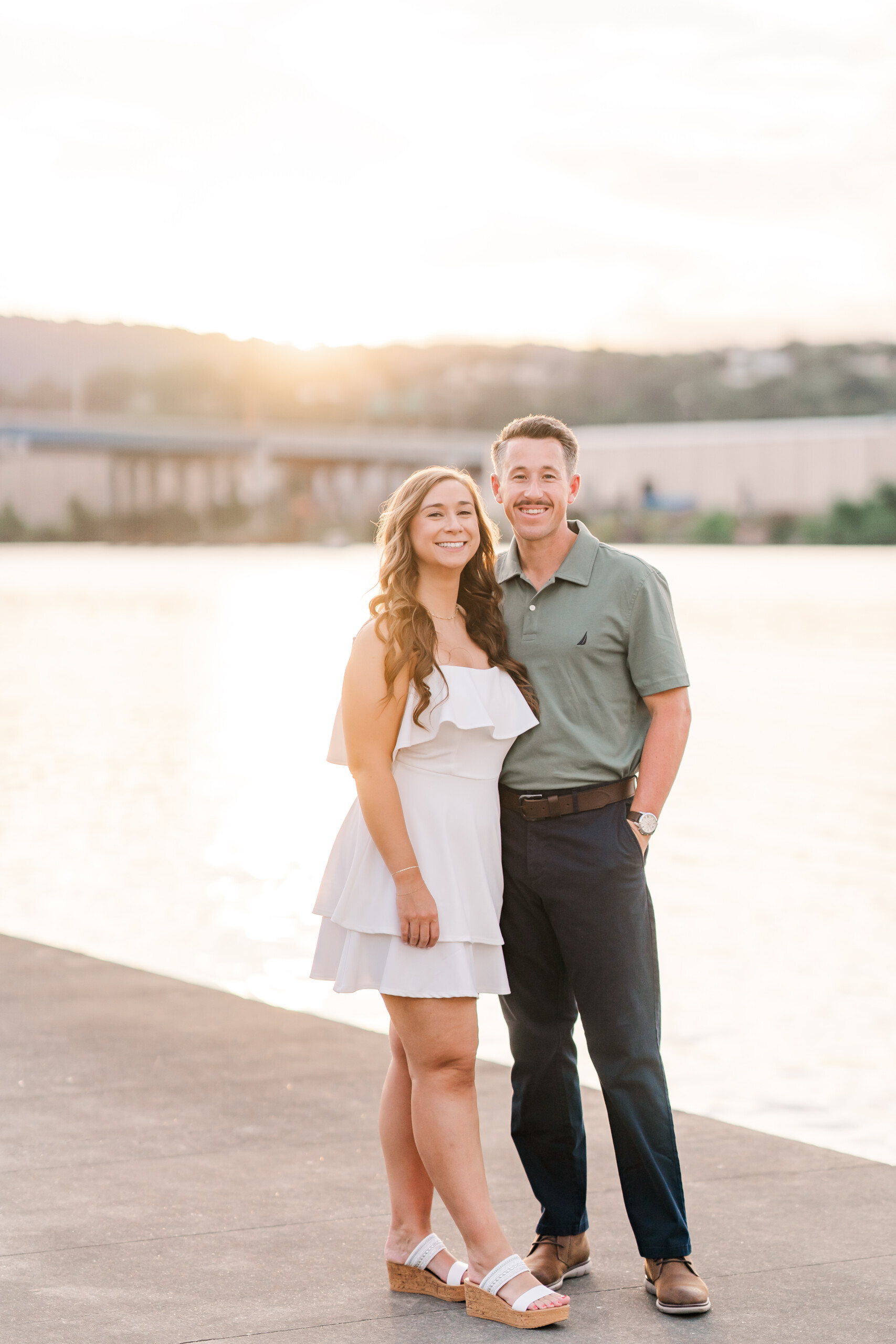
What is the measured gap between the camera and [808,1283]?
349 centimetres

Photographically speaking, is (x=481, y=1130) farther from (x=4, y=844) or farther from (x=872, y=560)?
(x=872, y=560)

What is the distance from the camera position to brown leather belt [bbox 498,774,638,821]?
3510mm

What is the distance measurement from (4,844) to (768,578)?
55484 mm

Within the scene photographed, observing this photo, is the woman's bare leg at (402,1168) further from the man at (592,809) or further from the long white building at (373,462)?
the long white building at (373,462)

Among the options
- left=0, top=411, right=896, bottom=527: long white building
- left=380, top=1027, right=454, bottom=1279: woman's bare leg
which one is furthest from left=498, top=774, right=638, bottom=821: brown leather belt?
left=0, top=411, right=896, bottom=527: long white building

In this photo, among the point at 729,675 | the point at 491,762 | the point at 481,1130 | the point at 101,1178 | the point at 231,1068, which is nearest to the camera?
the point at 491,762

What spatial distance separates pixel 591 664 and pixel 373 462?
12080 cm

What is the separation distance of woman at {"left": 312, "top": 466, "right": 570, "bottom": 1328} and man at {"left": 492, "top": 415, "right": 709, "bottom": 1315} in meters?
0.11

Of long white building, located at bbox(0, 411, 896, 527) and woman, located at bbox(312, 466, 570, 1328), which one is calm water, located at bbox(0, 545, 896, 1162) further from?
long white building, located at bbox(0, 411, 896, 527)

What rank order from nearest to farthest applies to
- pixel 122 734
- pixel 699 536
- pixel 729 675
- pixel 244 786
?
pixel 244 786
pixel 122 734
pixel 729 675
pixel 699 536

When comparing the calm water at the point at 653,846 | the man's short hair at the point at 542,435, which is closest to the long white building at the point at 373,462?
the calm water at the point at 653,846

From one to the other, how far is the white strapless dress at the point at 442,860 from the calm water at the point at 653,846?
322 cm

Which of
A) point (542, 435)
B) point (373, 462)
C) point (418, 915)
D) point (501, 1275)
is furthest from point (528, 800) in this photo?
point (373, 462)

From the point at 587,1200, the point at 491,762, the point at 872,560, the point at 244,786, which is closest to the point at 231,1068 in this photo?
the point at 587,1200
